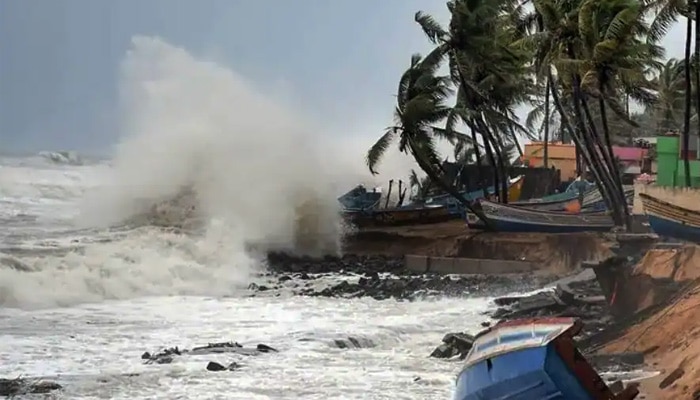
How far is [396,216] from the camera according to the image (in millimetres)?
30266

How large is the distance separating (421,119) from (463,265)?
585cm

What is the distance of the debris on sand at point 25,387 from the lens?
11297 millimetres

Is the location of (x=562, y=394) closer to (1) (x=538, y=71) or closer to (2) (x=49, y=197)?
(1) (x=538, y=71)

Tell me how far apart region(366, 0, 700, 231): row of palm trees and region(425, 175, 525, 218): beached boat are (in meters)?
1.04

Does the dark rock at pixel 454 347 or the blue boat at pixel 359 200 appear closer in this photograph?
the dark rock at pixel 454 347

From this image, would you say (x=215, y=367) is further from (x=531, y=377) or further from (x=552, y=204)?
(x=552, y=204)

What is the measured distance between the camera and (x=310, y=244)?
2992 centimetres

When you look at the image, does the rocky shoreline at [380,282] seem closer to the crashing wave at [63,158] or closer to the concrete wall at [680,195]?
the concrete wall at [680,195]

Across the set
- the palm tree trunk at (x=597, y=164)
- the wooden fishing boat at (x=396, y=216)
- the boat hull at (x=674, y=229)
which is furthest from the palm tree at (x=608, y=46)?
the wooden fishing boat at (x=396, y=216)

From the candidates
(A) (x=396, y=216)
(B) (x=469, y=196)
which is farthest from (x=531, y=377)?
(B) (x=469, y=196)

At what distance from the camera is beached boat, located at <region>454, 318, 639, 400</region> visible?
292 inches

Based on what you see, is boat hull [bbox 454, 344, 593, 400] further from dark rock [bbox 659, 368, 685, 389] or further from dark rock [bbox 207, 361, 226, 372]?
dark rock [bbox 207, 361, 226, 372]

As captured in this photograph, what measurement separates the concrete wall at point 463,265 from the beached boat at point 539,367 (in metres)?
15.5

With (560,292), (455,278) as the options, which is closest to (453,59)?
(455,278)
